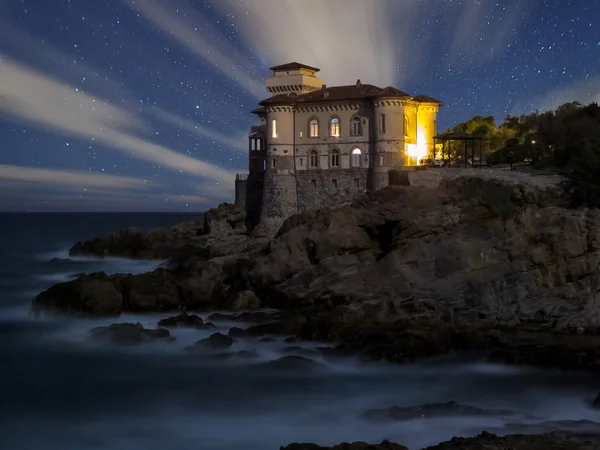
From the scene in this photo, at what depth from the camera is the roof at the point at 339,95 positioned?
47.4 meters

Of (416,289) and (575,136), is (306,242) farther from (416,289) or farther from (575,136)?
(575,136)

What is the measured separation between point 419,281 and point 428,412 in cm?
1340

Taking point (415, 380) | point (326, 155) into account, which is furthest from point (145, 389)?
point (326, 155)

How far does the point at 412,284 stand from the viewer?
112ft

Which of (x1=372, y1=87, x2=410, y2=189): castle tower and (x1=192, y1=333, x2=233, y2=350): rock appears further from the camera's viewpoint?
(x1=372, y1=87, x2=410, y2=189): castle tower

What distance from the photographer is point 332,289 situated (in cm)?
3462

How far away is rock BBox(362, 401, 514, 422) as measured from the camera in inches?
830

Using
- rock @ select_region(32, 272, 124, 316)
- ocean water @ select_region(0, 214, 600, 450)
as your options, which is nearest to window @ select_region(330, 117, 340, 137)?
rock @ select_region(32, 272, 124, 316)

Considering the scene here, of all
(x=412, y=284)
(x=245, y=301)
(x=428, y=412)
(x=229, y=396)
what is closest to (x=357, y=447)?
(x=428, y=412)

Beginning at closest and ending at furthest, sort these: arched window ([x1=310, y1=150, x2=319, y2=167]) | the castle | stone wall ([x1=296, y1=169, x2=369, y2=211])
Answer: the castle → stone wall ([x1=296, y1=169, x2=369, y2=211]) → arched window ([x1=310, y1=150, x2=319, y2=167])

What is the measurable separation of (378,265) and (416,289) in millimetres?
2142

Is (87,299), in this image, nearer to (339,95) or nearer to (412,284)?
(412,284)

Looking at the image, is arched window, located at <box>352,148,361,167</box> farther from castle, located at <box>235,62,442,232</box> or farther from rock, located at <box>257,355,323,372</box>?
rock, located at <box>257,355,323,372</box>

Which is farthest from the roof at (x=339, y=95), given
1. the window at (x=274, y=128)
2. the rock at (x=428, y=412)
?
the rock at (x=428, y=412)
